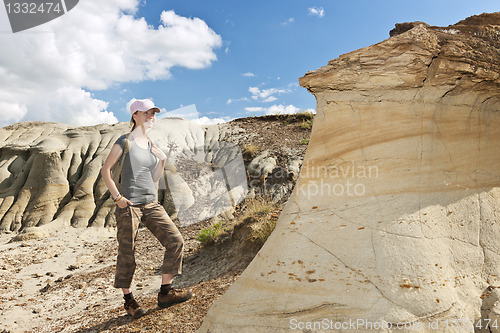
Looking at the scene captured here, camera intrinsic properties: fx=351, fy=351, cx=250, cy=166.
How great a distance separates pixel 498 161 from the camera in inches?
110

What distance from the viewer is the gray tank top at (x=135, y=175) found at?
10.5 feet

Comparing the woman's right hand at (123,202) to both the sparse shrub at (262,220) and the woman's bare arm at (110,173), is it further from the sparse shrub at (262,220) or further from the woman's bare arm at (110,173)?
the sparse shrub at (262,220)

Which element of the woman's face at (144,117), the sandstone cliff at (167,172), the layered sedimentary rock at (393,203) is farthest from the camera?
the sandstone cliff at (167,172)

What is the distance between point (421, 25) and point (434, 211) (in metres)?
1.42

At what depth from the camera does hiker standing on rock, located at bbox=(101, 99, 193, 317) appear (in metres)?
3.18

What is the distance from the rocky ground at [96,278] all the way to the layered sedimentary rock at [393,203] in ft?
4.12

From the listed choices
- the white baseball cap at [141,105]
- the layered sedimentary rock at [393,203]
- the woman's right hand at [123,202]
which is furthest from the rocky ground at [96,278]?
the white baseball cap at [141,105]

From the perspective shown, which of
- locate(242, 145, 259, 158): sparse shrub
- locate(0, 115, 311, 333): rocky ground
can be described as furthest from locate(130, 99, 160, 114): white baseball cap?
locate(242, 145, 259, 158): sparse shrub

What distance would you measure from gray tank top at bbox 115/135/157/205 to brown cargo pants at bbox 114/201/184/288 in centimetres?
9

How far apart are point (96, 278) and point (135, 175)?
13.8 feet

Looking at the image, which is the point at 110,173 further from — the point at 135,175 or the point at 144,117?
the point at 144,117

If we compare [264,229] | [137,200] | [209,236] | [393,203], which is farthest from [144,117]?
[209,236]

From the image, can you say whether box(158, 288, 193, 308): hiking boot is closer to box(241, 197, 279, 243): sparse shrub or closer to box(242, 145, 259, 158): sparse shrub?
box(241, 197, 279, 243): sparse shrub

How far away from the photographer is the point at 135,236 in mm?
3273
